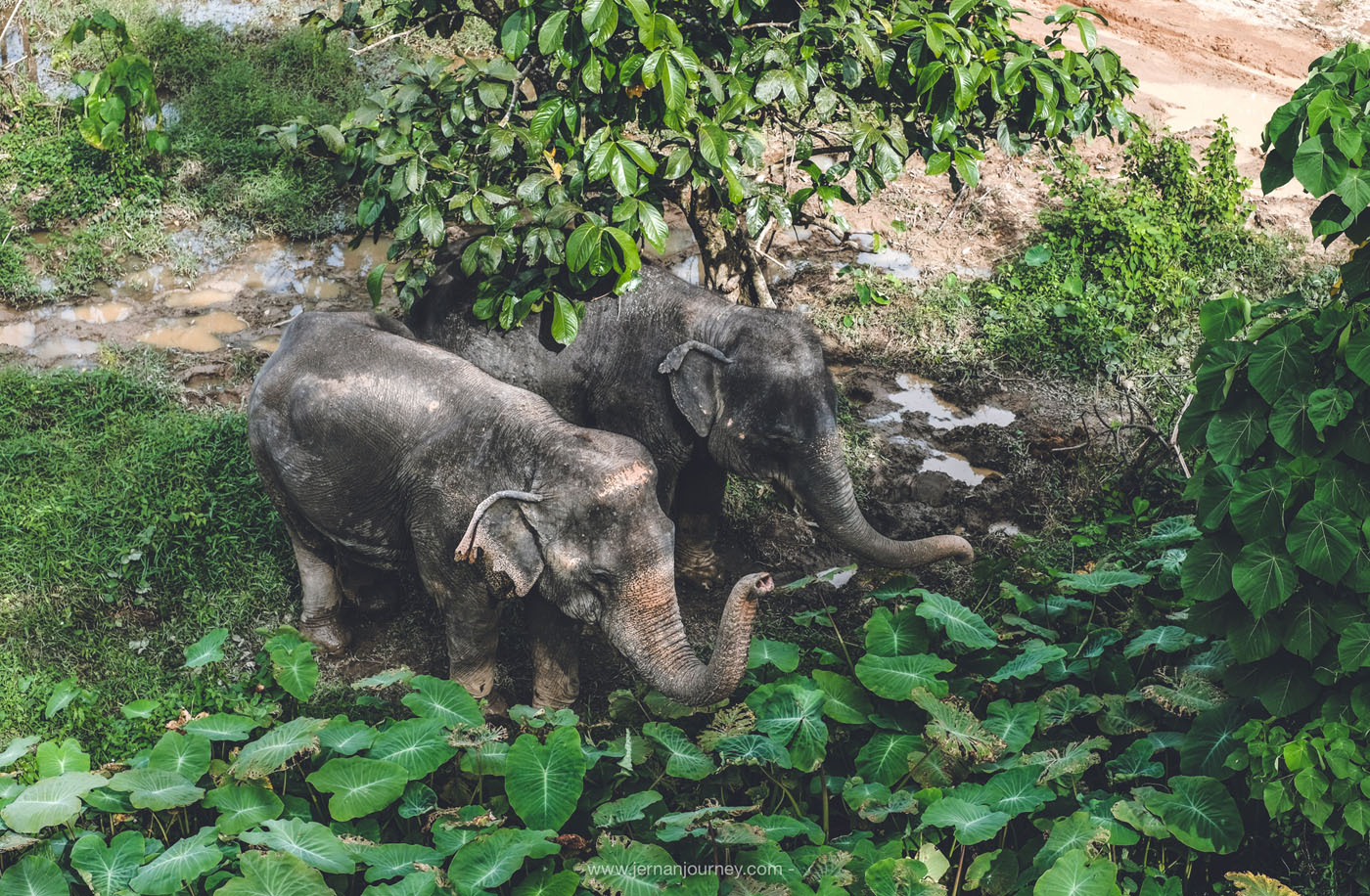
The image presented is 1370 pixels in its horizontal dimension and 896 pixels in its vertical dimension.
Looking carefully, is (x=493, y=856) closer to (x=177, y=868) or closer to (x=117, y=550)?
(x=177, y=868)

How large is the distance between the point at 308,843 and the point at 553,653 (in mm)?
1523

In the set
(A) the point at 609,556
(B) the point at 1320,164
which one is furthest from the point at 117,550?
(B) the point at 1320,164

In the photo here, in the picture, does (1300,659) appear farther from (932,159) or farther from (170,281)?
(170,281)

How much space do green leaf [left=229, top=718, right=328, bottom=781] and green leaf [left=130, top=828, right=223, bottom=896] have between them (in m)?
0.28

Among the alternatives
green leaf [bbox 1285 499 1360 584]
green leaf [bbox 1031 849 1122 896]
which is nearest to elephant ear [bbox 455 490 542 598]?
green leaf [bbox 1031 849 1122 896]

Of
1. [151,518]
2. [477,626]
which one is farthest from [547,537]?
[151,518]

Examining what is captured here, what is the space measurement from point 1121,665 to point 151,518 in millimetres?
4555

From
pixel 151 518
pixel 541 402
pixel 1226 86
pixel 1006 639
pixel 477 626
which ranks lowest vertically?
pixel 151 518

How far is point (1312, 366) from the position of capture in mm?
4375

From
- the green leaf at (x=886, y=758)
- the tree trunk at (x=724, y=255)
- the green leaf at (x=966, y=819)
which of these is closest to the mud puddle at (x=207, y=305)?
the tree trunk at (x=724, y=255)

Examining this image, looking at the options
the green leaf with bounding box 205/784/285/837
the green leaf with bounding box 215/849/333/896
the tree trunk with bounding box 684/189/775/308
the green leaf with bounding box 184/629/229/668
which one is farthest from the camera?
the tree trunk with bounding box 684/189/775/308

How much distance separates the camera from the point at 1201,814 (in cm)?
455

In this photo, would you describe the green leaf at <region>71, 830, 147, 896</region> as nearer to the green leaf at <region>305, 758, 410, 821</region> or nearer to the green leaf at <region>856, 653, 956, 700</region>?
the green leaf at <region>305, 758, 410, 821</region>

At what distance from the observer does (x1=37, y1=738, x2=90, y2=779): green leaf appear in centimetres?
484
